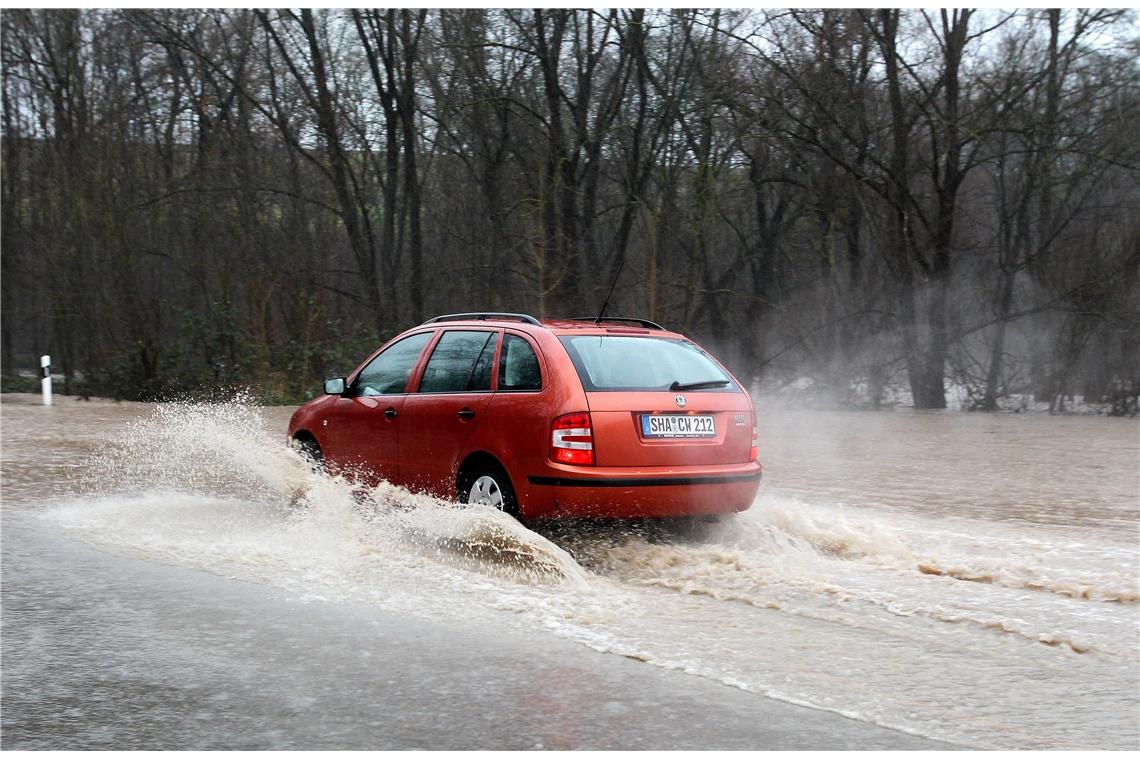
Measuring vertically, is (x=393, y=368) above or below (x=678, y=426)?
above

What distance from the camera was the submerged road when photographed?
4348 millimetres

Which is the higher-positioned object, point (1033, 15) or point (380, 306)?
point (1033, 15)

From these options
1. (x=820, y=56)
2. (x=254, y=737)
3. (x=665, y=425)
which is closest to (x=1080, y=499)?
(x=665, y=425)

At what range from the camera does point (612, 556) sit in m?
7.82

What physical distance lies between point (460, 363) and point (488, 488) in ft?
3.48

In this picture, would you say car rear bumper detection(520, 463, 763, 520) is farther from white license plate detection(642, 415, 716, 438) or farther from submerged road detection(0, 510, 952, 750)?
submerged road detection(0, 510, 952, 750)

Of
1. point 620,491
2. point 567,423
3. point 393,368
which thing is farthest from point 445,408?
point 620,491

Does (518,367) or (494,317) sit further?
(494,317)

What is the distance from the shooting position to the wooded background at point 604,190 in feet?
80.9

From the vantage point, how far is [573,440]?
24.4 feet

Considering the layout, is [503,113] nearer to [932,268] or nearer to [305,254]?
[305,254]

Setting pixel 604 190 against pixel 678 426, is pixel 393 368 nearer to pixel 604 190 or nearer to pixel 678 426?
pixel 678 426

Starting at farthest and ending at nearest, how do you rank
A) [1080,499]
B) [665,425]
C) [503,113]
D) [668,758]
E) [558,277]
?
[503,113]
[558,277]
[1080,499]
[665,425]
[668,758]

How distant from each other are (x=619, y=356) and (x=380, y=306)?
2235cm
